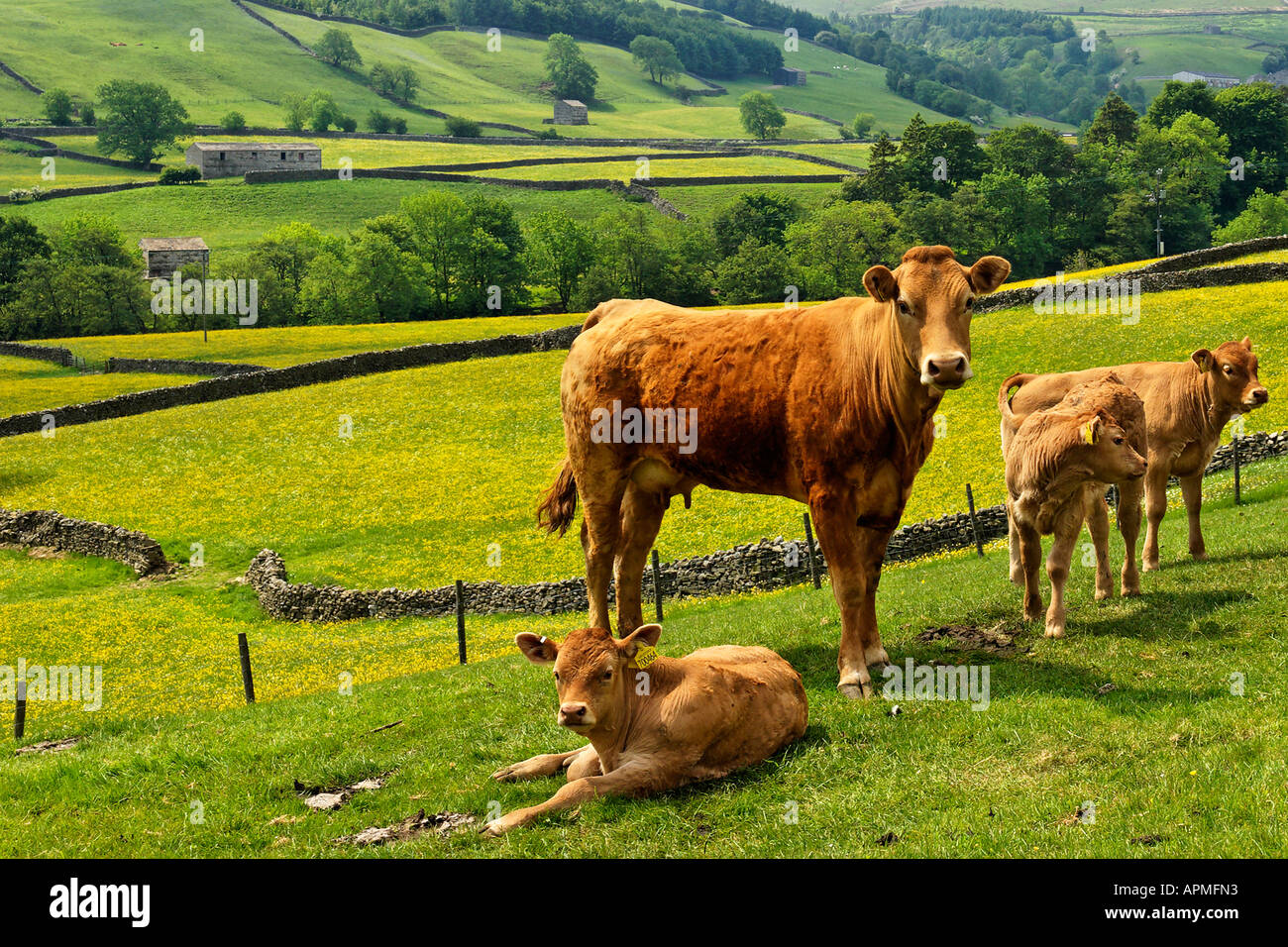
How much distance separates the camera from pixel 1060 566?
494 inches

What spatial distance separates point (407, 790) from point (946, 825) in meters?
5.08

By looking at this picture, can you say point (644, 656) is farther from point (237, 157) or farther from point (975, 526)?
point (237, 157)

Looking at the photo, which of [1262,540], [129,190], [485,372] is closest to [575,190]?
[129,190]

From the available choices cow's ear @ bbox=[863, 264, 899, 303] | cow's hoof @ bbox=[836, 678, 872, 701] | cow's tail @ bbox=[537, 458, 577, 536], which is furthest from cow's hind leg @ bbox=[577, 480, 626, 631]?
cow's ear @ bbox=[863, 264, 899, 303]

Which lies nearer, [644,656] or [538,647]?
[538,647]

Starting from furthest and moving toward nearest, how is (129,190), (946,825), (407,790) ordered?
1. (129,190)
2. (407,790)
3. (946,825)

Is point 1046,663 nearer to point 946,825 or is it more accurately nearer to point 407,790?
point 946,825

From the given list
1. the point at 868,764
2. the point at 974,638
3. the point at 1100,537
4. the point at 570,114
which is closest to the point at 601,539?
the point at 974,638

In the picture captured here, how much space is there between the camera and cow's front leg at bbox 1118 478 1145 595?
46.0 ft

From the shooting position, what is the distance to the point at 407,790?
424 inches

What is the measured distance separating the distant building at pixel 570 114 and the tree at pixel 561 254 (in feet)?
274

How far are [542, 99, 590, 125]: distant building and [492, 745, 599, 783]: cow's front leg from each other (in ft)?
597

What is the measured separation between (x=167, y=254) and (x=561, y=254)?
112 feet

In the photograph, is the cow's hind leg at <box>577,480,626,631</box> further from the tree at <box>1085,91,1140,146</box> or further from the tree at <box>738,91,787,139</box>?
the tree at <box>738,91,787,139</box>
